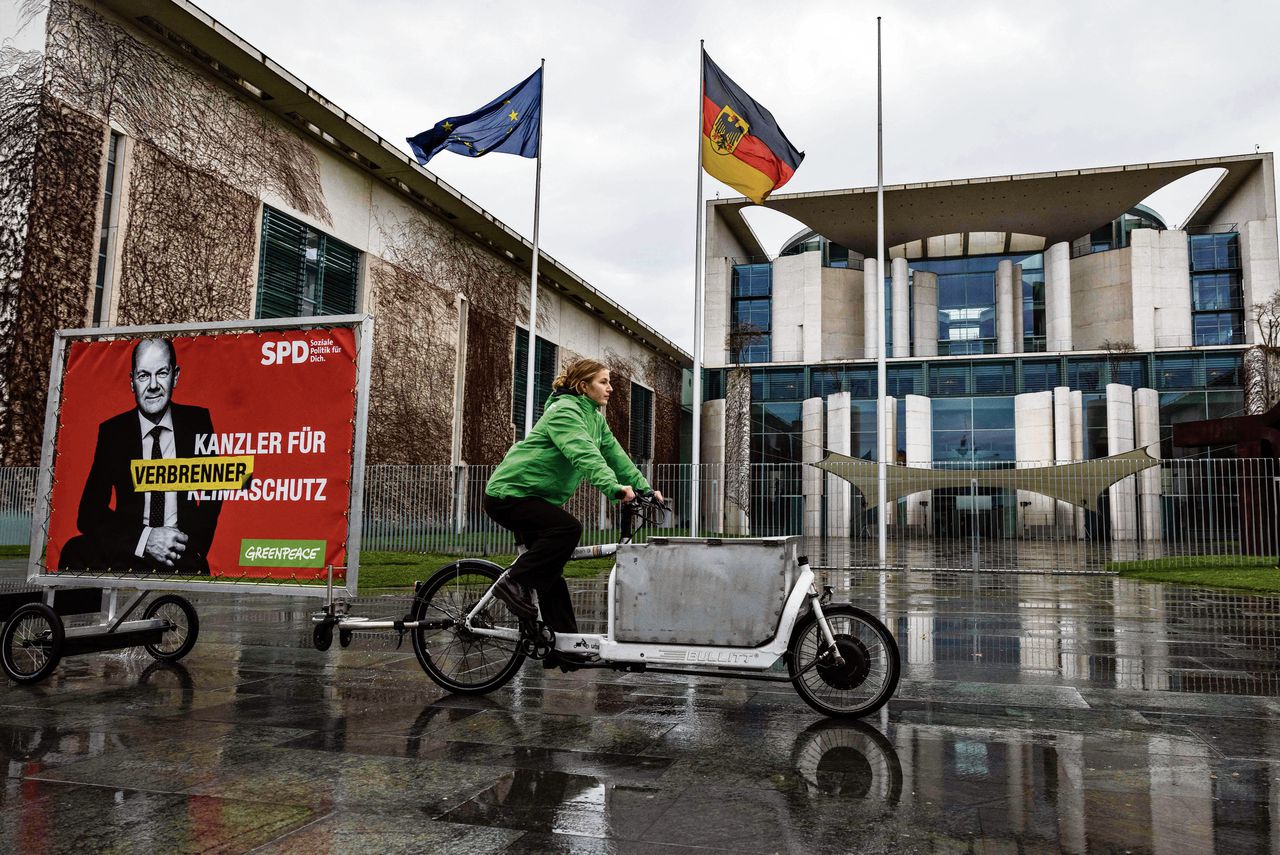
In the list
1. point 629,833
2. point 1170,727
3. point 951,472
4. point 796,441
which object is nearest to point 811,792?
point 629,833

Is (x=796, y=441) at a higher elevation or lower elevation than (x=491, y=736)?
higher

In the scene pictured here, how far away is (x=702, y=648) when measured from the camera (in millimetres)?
4688

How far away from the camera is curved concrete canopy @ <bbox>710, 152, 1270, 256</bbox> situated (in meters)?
41.9

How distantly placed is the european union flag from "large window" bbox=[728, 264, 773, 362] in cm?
2818

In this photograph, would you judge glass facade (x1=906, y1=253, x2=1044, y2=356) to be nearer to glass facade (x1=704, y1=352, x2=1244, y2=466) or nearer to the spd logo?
glass facade (x1=704, y1=352, x2=1244, y2=466)

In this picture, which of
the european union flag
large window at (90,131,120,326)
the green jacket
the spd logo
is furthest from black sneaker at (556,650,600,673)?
large window at (90,131,120,326)

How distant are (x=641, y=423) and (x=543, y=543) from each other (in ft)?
148

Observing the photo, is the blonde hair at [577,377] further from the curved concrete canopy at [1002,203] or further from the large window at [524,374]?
the curved concrete canopy at [1002,203]

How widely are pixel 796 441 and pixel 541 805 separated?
43396 mm

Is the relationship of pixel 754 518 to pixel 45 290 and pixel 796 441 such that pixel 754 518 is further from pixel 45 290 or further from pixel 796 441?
pixel 796 441

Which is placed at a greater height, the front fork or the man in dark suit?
the man in dark suit

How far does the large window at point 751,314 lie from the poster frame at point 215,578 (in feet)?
140

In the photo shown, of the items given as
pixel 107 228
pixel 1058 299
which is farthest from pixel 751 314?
pixel 107 228

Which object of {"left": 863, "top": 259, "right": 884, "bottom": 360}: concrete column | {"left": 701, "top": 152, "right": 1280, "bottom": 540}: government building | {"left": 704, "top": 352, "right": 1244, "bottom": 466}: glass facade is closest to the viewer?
{"left": 704, "top": 352, "right": 1244, "bottom": 466}: glass facade
